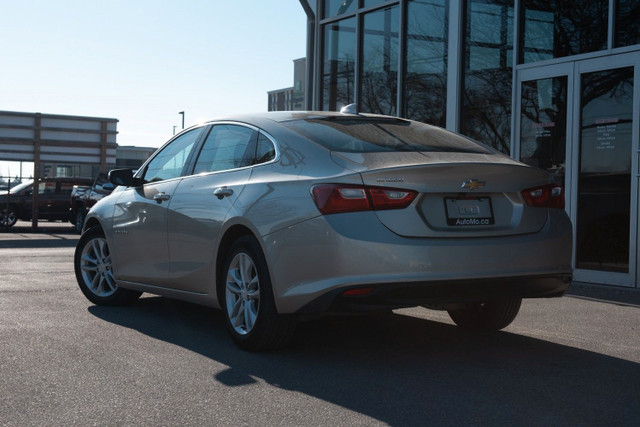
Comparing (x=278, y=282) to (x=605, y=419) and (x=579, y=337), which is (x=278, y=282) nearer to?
(x=605, y=419)

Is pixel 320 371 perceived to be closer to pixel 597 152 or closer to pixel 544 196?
pixel 544 196

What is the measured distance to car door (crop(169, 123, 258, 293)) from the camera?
564cm

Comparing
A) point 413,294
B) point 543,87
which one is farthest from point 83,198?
point 413,294

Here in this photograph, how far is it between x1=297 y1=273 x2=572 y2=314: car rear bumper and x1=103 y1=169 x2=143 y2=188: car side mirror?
106 inches

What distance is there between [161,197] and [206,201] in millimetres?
787

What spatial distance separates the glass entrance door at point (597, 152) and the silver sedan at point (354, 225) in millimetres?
4398

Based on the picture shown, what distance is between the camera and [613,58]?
999cm

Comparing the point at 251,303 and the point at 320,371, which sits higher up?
the point at 251,303

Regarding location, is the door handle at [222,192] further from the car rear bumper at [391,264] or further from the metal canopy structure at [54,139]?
the metal canopy structure at [54,139]

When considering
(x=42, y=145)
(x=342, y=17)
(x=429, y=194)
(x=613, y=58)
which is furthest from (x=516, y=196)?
(x=42, y=145)

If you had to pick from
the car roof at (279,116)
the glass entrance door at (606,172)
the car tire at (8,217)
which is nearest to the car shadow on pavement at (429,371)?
the car roof at (279,116)

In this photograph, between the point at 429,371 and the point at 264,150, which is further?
the point at 264,150

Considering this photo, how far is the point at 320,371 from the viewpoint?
4.82 m

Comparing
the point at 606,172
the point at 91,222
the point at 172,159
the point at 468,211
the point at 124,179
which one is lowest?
the point at 91,222
